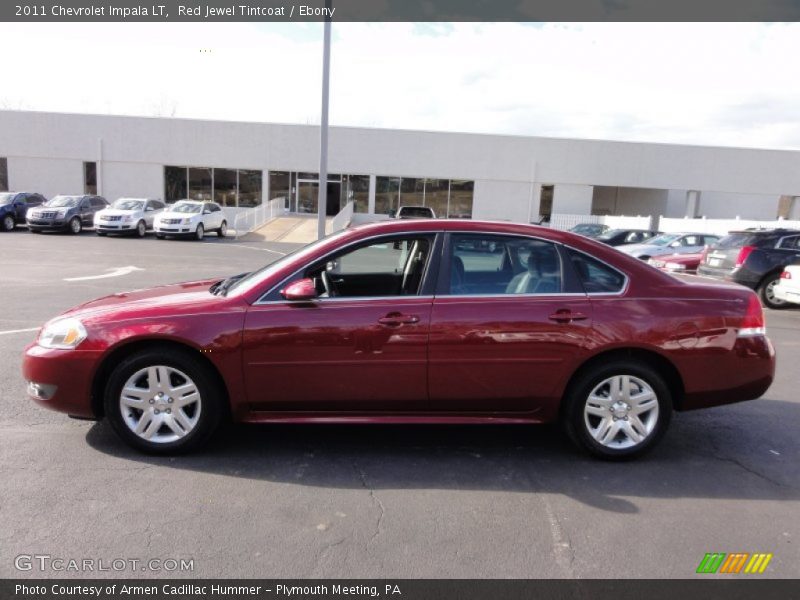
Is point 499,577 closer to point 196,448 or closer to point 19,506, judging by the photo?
point 196,448

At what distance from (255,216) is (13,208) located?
1065 centimetres

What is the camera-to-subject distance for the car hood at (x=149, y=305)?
12.7ft

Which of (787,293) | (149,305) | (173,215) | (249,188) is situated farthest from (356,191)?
(149,305)

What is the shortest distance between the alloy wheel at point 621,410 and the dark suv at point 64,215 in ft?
79.4

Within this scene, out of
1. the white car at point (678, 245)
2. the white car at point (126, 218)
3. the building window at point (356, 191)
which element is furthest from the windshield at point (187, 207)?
the white car at point (678, 245)

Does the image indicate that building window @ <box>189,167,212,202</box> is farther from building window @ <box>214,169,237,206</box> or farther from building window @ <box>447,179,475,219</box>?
building window @ <box>447,179,475,219</box>

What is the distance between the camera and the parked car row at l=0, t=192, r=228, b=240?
23.0 m

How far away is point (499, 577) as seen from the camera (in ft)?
9.09

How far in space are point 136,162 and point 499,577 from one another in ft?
115

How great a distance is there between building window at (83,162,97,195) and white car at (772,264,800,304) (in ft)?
112

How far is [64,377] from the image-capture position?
12.6ft

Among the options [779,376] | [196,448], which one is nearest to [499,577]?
[196,448]
